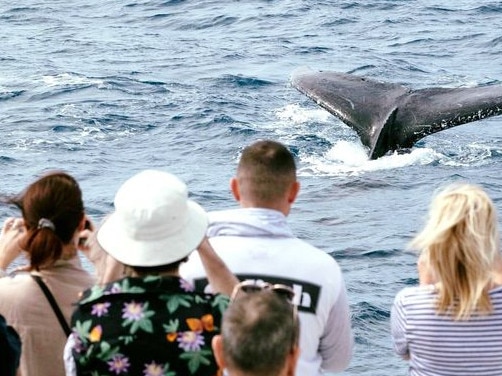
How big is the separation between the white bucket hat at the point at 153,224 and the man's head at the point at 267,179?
365mm

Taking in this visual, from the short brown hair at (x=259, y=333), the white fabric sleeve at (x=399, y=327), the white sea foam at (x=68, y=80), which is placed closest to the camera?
the short brown hair at (x=259, y=333)

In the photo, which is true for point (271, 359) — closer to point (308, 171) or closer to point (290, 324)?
point (290, 324)

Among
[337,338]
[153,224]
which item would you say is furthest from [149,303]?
[337,338]

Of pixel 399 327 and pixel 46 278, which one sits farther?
pixel 46 278

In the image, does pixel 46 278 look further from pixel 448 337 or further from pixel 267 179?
pixel 448 337

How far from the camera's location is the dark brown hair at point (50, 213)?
512 cm

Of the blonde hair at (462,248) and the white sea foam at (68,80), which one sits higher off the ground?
the blonde hair at (462,248)

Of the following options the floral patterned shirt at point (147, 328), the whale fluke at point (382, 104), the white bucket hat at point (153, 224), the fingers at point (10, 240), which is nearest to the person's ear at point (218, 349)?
the floral patterned shirt at point (147, 328)

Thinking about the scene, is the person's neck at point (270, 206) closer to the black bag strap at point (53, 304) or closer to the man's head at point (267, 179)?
the man's head at point (267, 179)

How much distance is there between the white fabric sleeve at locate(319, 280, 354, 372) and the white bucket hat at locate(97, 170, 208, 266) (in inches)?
23.0

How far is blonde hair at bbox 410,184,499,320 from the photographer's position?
4.83 metres

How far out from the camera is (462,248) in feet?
15.8

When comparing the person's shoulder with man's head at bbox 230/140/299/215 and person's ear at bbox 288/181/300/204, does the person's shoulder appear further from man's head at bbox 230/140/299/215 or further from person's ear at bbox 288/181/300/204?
person's ear at bbox 288/181/300/204

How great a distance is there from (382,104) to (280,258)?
28.3 feet
